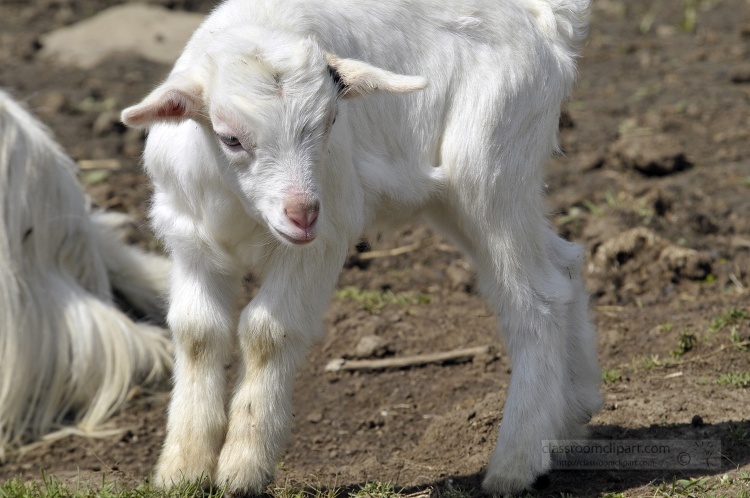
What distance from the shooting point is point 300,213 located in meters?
3.85

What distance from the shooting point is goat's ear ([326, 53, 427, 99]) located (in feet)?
13.1

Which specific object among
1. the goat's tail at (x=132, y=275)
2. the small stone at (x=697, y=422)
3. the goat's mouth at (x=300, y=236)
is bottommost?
the goat's tail at (x=132, y=275)

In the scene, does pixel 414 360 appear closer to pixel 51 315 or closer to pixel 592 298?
pixel 592 298

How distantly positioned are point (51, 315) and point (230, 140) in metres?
3.17

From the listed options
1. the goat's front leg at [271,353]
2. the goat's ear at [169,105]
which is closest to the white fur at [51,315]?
the goat's front leg at [271,353]

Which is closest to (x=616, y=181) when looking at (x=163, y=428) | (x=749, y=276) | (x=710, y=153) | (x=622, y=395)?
(x=710, y=153)

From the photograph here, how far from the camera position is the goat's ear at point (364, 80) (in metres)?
4.00

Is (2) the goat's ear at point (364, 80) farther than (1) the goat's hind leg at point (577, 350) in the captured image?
No

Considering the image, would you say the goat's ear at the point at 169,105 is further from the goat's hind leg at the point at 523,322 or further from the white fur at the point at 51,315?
the white fur at the point at 51,315

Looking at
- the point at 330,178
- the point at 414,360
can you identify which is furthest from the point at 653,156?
the point at 330,178

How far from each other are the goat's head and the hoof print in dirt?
4.98 m

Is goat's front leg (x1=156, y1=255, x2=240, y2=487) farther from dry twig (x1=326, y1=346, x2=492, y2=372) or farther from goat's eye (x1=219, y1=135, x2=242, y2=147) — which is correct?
dry twig (x1=326, y1=346, x2=492, y2=372)

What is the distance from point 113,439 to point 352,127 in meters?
2.91

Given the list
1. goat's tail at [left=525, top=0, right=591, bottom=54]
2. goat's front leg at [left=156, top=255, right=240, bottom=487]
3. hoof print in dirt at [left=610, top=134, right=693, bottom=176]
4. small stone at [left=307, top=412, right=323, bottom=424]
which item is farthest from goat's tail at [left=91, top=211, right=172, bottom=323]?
hoof print in dirt at [left=610, top=134, right=693, bottom=176]
